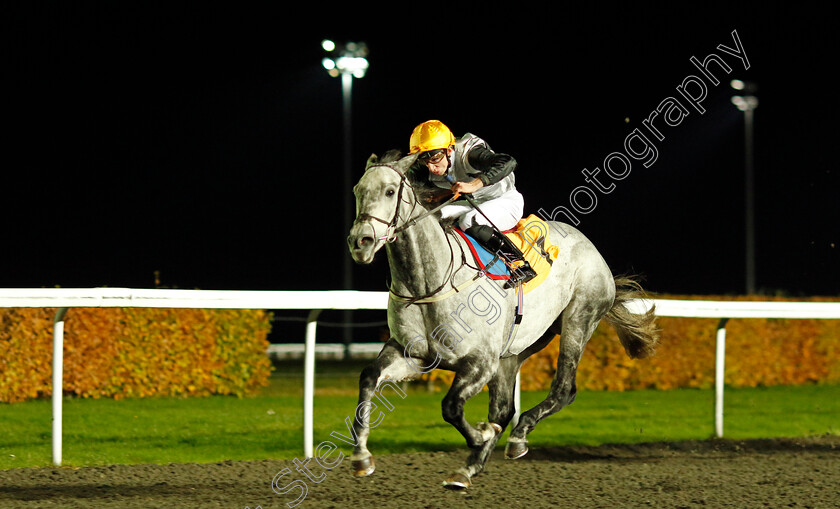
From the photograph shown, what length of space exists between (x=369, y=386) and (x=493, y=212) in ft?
3.90

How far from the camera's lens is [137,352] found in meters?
8.44

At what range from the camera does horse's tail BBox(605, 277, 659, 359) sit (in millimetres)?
5289

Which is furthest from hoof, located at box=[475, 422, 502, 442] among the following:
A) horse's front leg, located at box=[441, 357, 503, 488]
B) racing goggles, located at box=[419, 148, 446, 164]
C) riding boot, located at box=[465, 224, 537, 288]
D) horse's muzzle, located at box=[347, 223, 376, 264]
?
racing goggles, located at box=[419, 148, 446, 164]

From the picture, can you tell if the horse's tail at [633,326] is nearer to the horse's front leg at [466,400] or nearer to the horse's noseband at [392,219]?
the horse's front leg at [466,400]

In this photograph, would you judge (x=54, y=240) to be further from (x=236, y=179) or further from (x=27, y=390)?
(x=27, y=390)

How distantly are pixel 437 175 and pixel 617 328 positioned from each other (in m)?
1.80

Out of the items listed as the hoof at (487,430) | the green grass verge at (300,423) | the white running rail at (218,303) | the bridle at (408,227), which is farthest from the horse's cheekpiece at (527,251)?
the green grass verge at (300,423)

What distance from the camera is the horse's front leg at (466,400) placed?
391 centimetres

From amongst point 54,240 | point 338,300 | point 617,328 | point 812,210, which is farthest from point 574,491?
point 812,210

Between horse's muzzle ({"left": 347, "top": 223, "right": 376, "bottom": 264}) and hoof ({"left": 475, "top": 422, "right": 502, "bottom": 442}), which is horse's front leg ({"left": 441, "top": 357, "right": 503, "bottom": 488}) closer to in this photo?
hoof ({"left": 475, "top": 422, "right": 502, "bottom": 442})

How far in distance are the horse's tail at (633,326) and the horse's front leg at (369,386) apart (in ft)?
5.87

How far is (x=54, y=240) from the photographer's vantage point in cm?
2622

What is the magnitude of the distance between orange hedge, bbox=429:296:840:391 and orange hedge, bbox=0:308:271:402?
2.04m

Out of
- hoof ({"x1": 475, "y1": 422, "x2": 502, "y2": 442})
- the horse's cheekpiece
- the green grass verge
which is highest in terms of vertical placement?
the horse's cheekpiece
